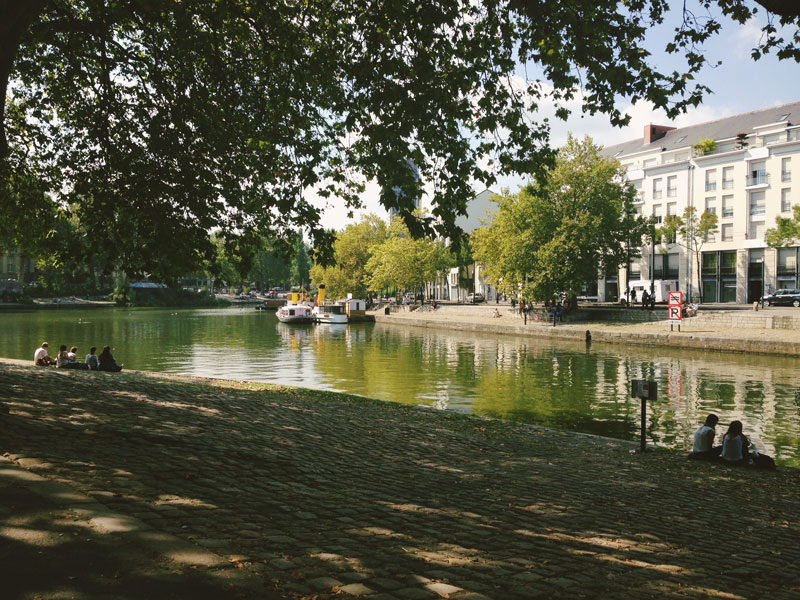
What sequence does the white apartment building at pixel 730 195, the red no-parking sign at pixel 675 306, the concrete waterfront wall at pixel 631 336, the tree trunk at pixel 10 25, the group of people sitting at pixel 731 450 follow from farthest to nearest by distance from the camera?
the white apartment building at pixel 730 195 → the red no-parking sign at pixel 675 306 → the concrete waterfront wall at pixel 631 336 → the group of people sitting at pixel 731 450 → the tree trunk at pixel 10 25

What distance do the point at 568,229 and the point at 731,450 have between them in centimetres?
4392

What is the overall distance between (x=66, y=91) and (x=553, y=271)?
4475 centimetres

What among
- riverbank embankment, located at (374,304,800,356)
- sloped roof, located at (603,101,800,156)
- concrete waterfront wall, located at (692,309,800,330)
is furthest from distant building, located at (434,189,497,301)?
concrete waterfront wall, located at (692,309,800,330)

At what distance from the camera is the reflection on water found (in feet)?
60.9

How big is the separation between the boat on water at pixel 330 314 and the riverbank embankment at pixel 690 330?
52.1 feet

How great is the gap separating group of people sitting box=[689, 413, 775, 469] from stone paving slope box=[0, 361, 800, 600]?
1.37 feet

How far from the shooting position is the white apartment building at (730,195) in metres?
61.2

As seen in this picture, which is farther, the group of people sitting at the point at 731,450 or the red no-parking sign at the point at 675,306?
the red no-parking sign at the point at 675,306

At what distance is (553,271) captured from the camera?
52656 millimetres

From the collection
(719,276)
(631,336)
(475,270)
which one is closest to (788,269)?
(719,276)

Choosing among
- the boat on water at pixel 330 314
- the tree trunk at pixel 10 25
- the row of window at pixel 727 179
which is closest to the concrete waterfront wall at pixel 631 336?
the boat on water at pixel 330 314

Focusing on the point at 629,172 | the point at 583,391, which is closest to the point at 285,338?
the point at 583,391

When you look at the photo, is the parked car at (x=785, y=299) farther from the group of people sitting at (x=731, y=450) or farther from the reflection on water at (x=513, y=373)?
the group of people sitting at (x=731, y=450)

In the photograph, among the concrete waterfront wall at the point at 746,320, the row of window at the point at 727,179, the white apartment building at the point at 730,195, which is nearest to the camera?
the concrete waterfront wall at the point at 746,320
